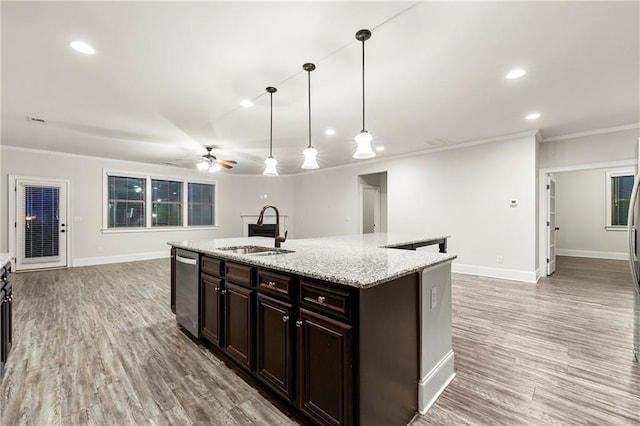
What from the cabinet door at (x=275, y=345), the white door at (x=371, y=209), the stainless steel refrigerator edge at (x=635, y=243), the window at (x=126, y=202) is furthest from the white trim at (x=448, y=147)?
the window at (x=126, y=202)

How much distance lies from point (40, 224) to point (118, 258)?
159cm

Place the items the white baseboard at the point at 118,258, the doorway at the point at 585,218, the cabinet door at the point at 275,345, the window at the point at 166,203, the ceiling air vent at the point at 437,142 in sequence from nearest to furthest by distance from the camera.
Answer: the cabinet door at the point at 275,345 < the ceiling air vent at the point at 437,142 < the white baseboard at the point at 118,258 < the doorway at the point at 585,218 < the window at the point at 166,203

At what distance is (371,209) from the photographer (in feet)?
27.6

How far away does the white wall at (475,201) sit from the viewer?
188 inches

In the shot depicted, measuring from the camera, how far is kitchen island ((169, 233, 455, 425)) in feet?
4.45

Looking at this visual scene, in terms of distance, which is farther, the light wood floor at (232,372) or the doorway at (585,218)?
the doorway at (585,218)

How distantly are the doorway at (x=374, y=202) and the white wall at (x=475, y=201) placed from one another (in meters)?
0.95

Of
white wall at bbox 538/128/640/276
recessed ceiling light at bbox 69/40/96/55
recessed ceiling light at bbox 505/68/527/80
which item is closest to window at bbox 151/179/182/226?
recessed ceiling light at bbox 69/40/96/55

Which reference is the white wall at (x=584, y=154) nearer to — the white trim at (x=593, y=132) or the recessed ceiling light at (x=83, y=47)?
the white trim at (x=593, y=132)

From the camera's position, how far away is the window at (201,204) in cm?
823

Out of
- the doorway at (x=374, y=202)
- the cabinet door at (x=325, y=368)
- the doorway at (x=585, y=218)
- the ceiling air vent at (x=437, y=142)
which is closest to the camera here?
the cabinet door at (x=325, y=368)

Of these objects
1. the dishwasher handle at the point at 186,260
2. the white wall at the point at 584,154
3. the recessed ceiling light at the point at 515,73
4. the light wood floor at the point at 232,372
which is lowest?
the light wood floor at the point at 232,372

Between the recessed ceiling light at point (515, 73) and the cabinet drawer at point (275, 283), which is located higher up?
the recessed ceiling light at point (515, 73)

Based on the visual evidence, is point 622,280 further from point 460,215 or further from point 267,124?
point 267,124
